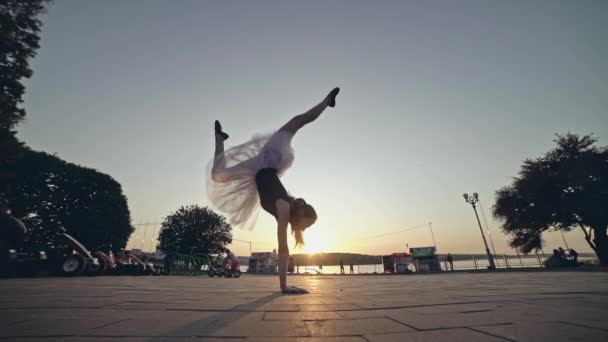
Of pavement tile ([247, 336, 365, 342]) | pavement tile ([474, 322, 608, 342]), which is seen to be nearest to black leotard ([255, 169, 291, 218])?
pavement tile ([247, 336, 365, 342])

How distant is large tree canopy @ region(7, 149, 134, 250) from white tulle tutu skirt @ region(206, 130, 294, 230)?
28.8 m

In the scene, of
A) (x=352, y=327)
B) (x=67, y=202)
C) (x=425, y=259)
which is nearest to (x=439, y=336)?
(x=352, y=327)

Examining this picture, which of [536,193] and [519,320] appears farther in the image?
[536,193]

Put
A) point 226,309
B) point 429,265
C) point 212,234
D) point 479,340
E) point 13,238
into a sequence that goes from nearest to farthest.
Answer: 1. point 479,340
2. point 226,309
3. point 13,238
4. point 429,265
5. point 212,234

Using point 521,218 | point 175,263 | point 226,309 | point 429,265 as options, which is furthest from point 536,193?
point 175,263

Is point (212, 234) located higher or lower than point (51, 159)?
lower

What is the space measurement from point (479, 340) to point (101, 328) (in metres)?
1.79

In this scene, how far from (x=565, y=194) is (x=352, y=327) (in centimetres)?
3033

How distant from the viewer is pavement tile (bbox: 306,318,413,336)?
53.3 inches

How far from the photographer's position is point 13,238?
11.6 ft

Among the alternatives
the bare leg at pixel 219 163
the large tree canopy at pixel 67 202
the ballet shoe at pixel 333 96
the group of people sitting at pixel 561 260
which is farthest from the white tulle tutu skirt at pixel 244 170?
the large tree canopy at pixel 67 202

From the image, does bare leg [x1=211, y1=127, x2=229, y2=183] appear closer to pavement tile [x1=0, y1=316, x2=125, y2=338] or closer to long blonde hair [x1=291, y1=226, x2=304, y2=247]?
long blonde hair [x1=291, y1=226, x2=304, y2=247]

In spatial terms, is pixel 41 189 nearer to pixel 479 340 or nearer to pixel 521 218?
pixel 479 340

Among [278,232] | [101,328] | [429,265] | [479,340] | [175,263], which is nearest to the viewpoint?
[479,340]
